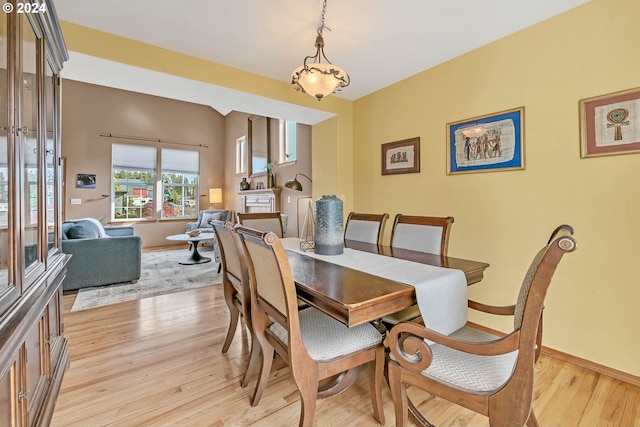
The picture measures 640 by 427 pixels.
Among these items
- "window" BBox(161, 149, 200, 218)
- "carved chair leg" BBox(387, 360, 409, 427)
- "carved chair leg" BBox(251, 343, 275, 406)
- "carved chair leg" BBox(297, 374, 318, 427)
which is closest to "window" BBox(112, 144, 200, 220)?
"window" BBox(161, 149, 200, 218)

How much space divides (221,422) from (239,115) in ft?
21.5

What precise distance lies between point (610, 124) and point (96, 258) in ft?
16.5

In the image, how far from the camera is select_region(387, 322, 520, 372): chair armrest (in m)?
0.94

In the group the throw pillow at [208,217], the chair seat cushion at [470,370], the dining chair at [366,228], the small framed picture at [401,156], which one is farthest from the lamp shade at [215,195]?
the chair seat cushion at [470,370]

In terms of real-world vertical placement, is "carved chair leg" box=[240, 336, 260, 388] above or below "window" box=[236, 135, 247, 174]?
below

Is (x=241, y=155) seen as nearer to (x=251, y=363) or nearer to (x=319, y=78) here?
(x=319, y=78)

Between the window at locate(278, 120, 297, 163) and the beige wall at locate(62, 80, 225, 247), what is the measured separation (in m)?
2.90

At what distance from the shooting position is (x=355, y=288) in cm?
124

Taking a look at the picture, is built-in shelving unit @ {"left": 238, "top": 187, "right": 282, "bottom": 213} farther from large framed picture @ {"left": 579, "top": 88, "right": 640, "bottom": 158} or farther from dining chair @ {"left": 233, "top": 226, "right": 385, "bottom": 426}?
large framed picture @ {"left": 579, "top": 88, "right": 640, "bottom": 158}

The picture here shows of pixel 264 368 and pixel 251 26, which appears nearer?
pixel 264 368

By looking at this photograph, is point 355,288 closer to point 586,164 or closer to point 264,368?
point 264,368

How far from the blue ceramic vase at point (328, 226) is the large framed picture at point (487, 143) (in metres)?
1.44

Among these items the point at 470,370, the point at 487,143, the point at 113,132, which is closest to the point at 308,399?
the point at 470,370

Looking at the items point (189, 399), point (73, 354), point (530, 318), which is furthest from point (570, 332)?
point (73, 354)
